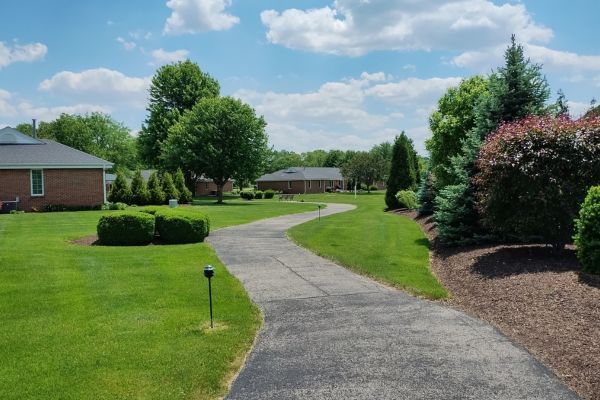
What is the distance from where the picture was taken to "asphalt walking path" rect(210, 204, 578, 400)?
4715mm

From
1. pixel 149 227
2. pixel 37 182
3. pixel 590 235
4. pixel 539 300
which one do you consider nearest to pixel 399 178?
pixel 149 227

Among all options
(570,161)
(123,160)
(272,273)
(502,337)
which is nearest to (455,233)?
(570,161)

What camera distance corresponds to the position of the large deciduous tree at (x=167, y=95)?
55.8 meters

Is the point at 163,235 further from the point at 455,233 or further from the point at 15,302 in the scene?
the point at 455,233

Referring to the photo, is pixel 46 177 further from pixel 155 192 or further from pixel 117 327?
pixel 117 327

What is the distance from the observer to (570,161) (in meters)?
9.75

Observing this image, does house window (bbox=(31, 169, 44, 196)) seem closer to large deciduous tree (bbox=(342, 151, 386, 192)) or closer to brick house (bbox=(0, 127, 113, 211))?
brick house (bbox=(0, 127, 113, 211))

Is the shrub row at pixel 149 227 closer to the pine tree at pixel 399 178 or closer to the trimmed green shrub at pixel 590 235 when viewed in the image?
the trimmed green shrub at pixel 590 235

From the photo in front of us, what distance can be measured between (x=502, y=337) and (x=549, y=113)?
8903 millimetres

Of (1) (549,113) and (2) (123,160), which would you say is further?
(2) (123,160)

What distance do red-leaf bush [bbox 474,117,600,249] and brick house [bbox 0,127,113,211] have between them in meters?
25.5

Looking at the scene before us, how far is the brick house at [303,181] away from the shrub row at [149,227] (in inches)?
2535

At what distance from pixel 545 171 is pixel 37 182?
2773 centimetres

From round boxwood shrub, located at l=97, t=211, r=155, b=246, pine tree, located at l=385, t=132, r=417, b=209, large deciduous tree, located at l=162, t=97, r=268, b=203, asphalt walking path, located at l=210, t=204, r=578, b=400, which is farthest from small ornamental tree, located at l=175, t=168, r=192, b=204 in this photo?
asphalt walking path, located at l=210, t=204, r=578, b=400
